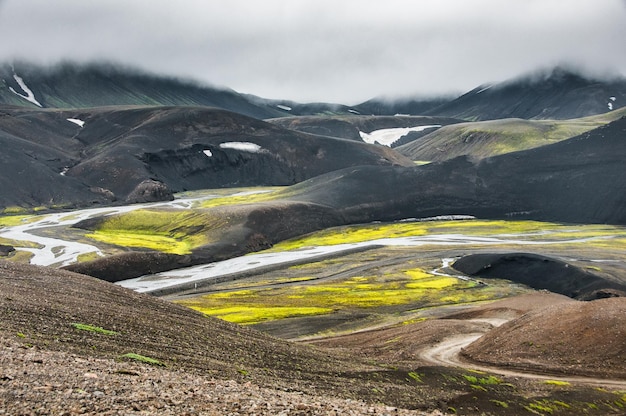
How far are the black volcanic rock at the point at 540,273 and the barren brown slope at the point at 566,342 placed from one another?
29.0 m

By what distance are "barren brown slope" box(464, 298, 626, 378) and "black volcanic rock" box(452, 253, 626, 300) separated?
2902cm

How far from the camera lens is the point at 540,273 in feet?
282

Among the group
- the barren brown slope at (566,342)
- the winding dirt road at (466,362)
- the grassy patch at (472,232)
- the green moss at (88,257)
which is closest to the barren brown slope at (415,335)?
the winding dirt road at (466,362)

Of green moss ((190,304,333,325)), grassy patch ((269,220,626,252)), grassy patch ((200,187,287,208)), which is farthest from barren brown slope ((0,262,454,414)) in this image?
grassy patch ((200,187,287,208))

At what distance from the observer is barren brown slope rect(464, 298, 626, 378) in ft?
137

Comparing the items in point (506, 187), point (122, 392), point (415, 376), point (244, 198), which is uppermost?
point (122, 392)

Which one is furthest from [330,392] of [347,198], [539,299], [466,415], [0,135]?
[0,135]

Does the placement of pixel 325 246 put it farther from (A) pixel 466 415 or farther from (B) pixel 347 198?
(A) pixel 466 415

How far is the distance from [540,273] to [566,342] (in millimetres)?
43564

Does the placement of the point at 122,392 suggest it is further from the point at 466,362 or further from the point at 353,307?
the point at 353,307

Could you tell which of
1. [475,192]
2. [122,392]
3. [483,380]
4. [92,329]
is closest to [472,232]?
[475,192]

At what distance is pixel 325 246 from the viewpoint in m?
124

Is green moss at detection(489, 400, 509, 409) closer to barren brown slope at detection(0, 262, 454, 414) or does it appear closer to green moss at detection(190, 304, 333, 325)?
barren brown slope at detection(0, 262, 454, 414)

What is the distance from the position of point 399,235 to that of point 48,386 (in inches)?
4785
